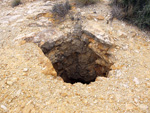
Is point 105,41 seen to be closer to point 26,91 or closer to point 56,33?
point 56,33

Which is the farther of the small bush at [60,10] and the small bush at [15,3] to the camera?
the small bush at [15,3]

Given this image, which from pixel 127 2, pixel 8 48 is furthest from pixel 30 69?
pixel 127 2

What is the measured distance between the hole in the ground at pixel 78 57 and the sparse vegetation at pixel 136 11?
48.8 inches

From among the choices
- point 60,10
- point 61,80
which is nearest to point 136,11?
point 60,10

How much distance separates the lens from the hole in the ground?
3562 mm

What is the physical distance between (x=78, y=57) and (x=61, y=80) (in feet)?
6.15

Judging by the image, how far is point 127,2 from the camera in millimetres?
3771

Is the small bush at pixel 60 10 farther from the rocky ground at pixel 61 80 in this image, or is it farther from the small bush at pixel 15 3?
the small bush at pixel 15 3

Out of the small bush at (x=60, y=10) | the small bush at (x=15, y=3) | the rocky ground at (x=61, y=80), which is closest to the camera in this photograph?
the rocky ground at (x=61, y=80)

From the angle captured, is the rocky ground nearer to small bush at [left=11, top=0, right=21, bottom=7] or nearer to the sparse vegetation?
the sparse vegetation

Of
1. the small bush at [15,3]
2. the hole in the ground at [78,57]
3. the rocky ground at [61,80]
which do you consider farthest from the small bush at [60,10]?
the small bush at [15,3]

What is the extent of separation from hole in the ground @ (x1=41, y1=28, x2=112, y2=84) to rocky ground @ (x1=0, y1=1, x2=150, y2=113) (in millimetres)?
313

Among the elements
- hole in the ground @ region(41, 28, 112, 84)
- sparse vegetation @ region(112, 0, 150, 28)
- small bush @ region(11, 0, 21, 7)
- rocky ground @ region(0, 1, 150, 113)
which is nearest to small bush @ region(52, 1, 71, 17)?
rocky ground @ region(0, 1, 150, 113)

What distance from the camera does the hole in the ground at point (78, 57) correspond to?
356cm
